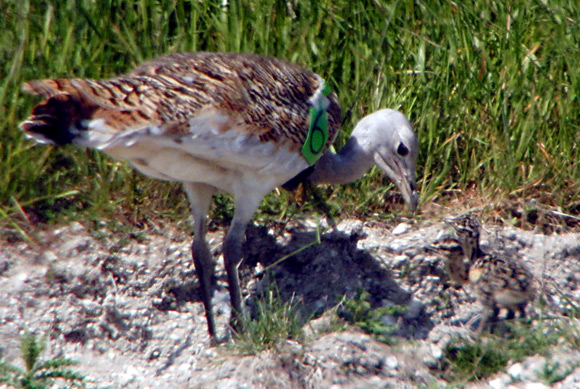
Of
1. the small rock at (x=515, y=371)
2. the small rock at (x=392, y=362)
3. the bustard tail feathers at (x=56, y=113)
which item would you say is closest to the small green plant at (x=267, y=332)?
the small rock at (x=392, y=362)

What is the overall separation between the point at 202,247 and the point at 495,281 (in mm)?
1429

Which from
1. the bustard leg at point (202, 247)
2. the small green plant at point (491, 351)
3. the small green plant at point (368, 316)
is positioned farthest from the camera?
the bustard leg at point (202, 247)

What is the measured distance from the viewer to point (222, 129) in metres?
3.22

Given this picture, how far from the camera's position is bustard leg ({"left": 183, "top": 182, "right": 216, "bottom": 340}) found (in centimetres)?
364

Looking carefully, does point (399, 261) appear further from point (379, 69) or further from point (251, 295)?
point (379, 69)

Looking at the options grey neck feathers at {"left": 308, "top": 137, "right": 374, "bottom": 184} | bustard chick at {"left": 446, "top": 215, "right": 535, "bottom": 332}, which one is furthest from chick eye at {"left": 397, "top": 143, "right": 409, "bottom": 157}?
bustard chick at {"left": 446, "top": 215, "right": 535, "bottom": 332}

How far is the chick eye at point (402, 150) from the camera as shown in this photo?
13.1 feet

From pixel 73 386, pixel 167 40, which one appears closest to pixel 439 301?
pixel 73 386

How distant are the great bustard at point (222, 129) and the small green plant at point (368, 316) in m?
0.51

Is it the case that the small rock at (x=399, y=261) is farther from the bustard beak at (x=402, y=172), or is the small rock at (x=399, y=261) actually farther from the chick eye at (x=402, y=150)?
the chick eye at (x=402, y=150)

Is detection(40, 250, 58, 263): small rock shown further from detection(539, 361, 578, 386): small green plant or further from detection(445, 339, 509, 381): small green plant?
detection(539, 361, 578, 386): small green plant

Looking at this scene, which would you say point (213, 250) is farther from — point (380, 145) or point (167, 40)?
point (167, 40)

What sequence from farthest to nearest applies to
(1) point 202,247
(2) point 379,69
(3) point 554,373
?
(2) point 379,69, (1) point 202,247, (3) point 554,373

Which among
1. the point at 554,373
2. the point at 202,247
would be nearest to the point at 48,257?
the point at 202,247
